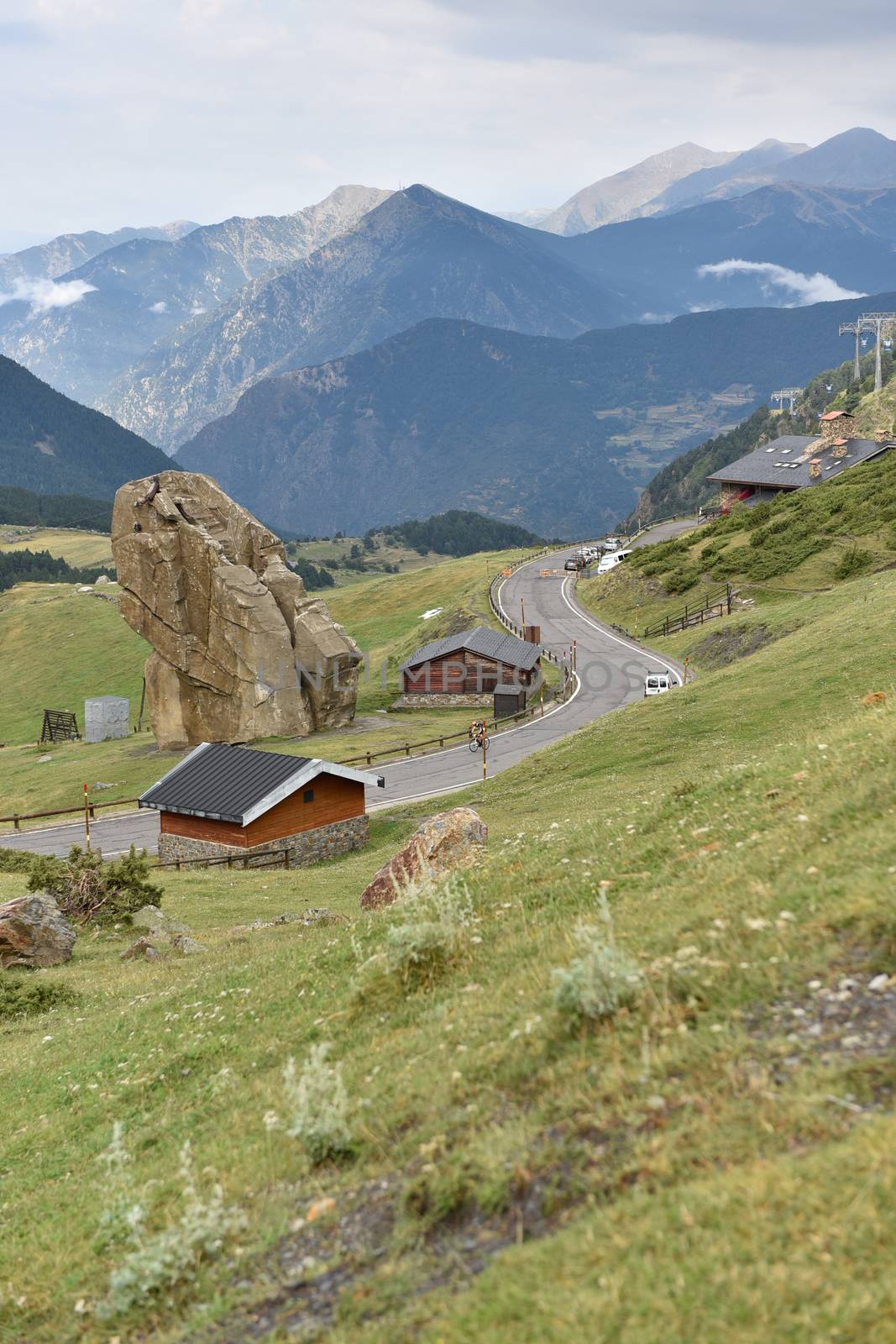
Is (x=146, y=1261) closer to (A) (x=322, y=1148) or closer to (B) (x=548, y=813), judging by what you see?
(A) (x=322, y=1148)

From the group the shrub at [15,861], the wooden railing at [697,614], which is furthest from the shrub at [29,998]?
the wooden railing at [697,614]

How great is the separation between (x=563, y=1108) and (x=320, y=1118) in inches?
90.1

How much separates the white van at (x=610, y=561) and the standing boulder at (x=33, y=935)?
102102 millimetres

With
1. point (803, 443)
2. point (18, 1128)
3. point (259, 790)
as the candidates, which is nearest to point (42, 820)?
point (259, 790)

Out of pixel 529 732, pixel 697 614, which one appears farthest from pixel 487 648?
pixel 697 614

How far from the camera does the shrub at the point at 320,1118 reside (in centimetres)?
917

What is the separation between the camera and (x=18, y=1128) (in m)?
13.5

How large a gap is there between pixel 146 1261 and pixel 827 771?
10268 mm

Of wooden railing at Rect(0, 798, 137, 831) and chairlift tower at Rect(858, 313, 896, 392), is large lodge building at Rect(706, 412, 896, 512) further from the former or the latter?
wooden railing at Rect(0, 798, 137, 831)

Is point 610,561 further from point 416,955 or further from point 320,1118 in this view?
point 320,1118

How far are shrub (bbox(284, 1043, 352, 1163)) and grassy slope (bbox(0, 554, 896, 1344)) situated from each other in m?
0.17

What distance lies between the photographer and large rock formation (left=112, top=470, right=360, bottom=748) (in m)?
67.1

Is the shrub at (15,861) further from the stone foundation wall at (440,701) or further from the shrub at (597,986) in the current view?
the stone foundation wall at (440,701)

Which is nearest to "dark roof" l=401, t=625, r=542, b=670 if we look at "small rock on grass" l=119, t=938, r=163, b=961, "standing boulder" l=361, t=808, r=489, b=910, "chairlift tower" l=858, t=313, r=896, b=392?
"small rock on grass" l=119, t=938, r=163, b=961
